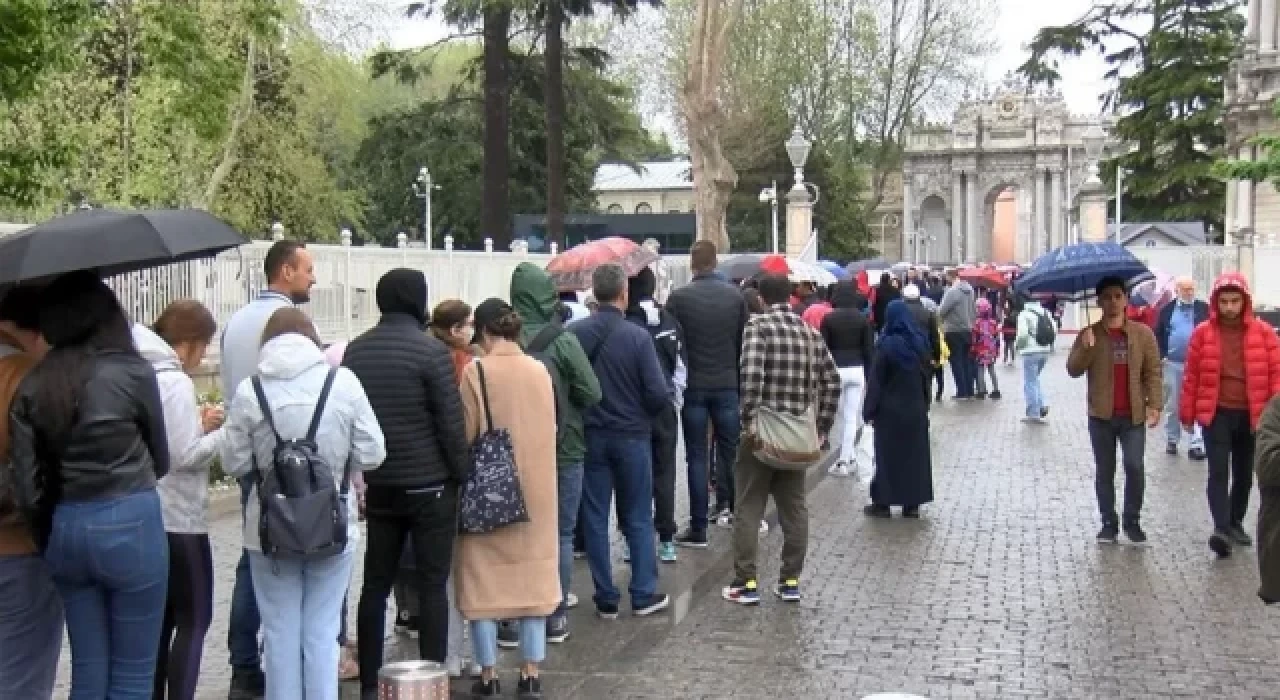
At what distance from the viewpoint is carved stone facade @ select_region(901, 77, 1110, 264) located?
94.6 m

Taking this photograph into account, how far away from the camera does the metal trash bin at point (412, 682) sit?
582cm

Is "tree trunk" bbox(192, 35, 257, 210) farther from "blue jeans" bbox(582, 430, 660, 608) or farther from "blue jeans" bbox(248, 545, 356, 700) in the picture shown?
"blue jeans" bbox(248, 545, 356, 700)

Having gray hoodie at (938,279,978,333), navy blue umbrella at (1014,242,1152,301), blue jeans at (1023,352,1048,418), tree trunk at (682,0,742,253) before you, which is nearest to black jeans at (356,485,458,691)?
navy blue umbrella at (1014,242,1152,301)

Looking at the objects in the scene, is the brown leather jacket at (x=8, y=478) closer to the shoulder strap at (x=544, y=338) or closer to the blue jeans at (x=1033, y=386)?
the shoulder strap at (x=544, y=338)

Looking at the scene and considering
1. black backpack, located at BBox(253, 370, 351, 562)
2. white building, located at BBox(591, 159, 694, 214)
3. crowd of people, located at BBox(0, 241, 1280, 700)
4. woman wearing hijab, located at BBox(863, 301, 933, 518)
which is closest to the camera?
crowd of people, located at BBox(0, 241, 1280, 700)

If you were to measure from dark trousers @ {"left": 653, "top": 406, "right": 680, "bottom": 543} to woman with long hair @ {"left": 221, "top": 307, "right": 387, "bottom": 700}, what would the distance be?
3696 mm

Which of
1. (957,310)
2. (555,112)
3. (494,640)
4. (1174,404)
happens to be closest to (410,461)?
(494,640)

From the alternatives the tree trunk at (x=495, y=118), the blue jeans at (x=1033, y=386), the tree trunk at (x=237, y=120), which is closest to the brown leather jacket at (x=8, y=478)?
the blue jeans at (x=1033, y=386)

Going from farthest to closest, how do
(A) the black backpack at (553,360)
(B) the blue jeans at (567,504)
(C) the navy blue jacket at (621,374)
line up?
(C) the navy blue jacket at (621,374), (B) the blue jeans at (567,504), (A) the black backpack at (553,360)

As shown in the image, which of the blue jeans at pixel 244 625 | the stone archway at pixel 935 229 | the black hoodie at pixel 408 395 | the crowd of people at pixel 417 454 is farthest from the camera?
the stone archway at pixel 935 229

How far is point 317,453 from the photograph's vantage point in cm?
565

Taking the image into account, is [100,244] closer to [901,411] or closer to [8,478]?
[8,478]

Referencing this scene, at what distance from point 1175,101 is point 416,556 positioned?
58.3 meters

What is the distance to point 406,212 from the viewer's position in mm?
51281
